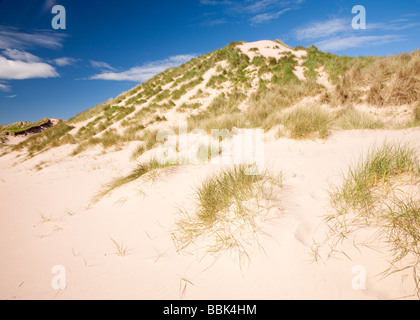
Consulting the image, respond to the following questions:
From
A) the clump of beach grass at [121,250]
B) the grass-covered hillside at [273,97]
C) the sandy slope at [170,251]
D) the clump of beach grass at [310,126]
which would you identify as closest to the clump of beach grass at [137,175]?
the sandy slope at [170,251]

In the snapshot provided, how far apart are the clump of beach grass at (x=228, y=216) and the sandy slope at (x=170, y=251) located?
0.10 m

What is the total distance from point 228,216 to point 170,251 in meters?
0.67

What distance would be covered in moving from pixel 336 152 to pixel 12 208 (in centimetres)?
647

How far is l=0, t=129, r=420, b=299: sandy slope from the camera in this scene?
4.33 ft

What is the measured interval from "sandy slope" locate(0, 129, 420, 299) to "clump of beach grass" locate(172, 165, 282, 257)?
0.10 meters

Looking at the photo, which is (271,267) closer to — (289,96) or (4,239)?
(4,239)

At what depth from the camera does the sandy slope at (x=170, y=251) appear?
4.33 ft

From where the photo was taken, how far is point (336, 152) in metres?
3.31

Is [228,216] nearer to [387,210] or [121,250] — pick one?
[121,250]

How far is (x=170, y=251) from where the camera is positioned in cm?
177

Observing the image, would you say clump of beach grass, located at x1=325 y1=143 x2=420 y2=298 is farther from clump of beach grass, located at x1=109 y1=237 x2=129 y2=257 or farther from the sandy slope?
clump of beach grass, located at x1=109 y1=237 x2=129 y2=257
